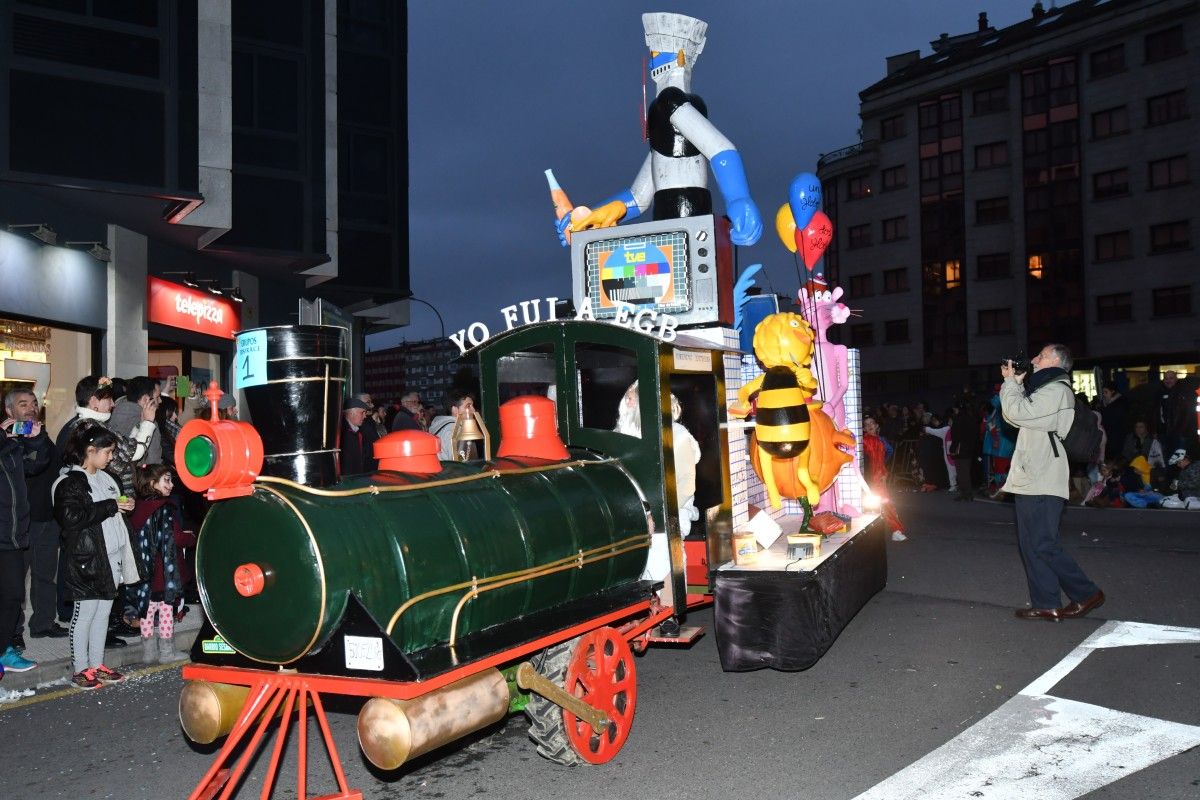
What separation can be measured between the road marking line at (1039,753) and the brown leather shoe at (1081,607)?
198 centimetres

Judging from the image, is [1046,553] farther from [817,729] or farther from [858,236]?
[858,236]

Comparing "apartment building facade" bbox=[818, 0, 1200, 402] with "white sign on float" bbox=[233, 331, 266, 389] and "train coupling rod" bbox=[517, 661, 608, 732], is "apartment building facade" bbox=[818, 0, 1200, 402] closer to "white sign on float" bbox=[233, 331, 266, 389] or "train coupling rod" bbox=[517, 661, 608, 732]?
"train coupling rod" bbox=[517, 661, 608, 732]

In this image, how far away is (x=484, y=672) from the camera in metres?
4.48

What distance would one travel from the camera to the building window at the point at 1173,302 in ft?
128

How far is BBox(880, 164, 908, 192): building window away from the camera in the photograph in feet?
164

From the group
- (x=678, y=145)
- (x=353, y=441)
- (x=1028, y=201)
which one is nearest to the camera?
(x=678, y=145)

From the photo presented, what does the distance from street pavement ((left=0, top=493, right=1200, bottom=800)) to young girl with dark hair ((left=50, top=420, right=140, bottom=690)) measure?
1.02 ft

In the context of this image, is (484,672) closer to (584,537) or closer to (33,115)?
(584,537)

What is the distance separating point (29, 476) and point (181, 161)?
713 centimetres

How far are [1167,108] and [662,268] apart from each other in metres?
38.2

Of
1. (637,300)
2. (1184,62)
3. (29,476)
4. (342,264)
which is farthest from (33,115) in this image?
(1184,62)

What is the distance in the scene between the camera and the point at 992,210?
46.3 m

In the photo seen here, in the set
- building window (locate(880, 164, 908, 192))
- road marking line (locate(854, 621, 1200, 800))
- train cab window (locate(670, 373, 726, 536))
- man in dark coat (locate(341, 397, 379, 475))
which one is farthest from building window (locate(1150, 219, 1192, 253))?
road marking line (locate(854, 621, 1200, 800))

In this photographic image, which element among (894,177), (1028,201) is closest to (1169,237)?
(1028,201)
